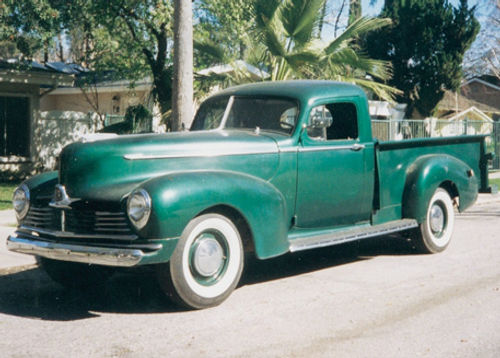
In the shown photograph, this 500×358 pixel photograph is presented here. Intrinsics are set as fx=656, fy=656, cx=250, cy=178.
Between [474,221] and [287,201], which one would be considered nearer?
[287,201]

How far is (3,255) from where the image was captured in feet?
25.3

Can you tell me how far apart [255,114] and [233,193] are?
5.38 feet

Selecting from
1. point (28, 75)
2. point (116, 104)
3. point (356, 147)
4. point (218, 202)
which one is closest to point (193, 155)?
point (218, 202)

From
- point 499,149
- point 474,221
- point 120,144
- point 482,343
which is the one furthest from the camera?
point 499,149

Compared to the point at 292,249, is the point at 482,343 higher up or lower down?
lower down

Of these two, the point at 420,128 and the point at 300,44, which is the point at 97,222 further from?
the point at 420,128

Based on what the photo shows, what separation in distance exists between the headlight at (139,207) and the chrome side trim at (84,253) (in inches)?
8.9

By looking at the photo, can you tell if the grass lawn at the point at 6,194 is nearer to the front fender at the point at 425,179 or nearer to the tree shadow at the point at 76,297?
the tree shadow at the point at 76,297

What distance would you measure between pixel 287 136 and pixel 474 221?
587 cm

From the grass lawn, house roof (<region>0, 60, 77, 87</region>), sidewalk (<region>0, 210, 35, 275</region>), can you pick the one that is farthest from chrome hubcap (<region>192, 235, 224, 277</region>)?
house roof (<region>0, 60, 77, 87</region>)

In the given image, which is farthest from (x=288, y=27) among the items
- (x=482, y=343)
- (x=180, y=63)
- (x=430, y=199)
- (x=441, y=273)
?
(x=482, y=343)

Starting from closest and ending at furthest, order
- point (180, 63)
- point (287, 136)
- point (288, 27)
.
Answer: point (287, 136) → point (180, 63) → point (288, 27)

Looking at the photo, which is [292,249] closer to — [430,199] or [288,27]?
[430,199]

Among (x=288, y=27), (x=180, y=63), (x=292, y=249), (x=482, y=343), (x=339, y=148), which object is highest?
(x=288, y=27)
